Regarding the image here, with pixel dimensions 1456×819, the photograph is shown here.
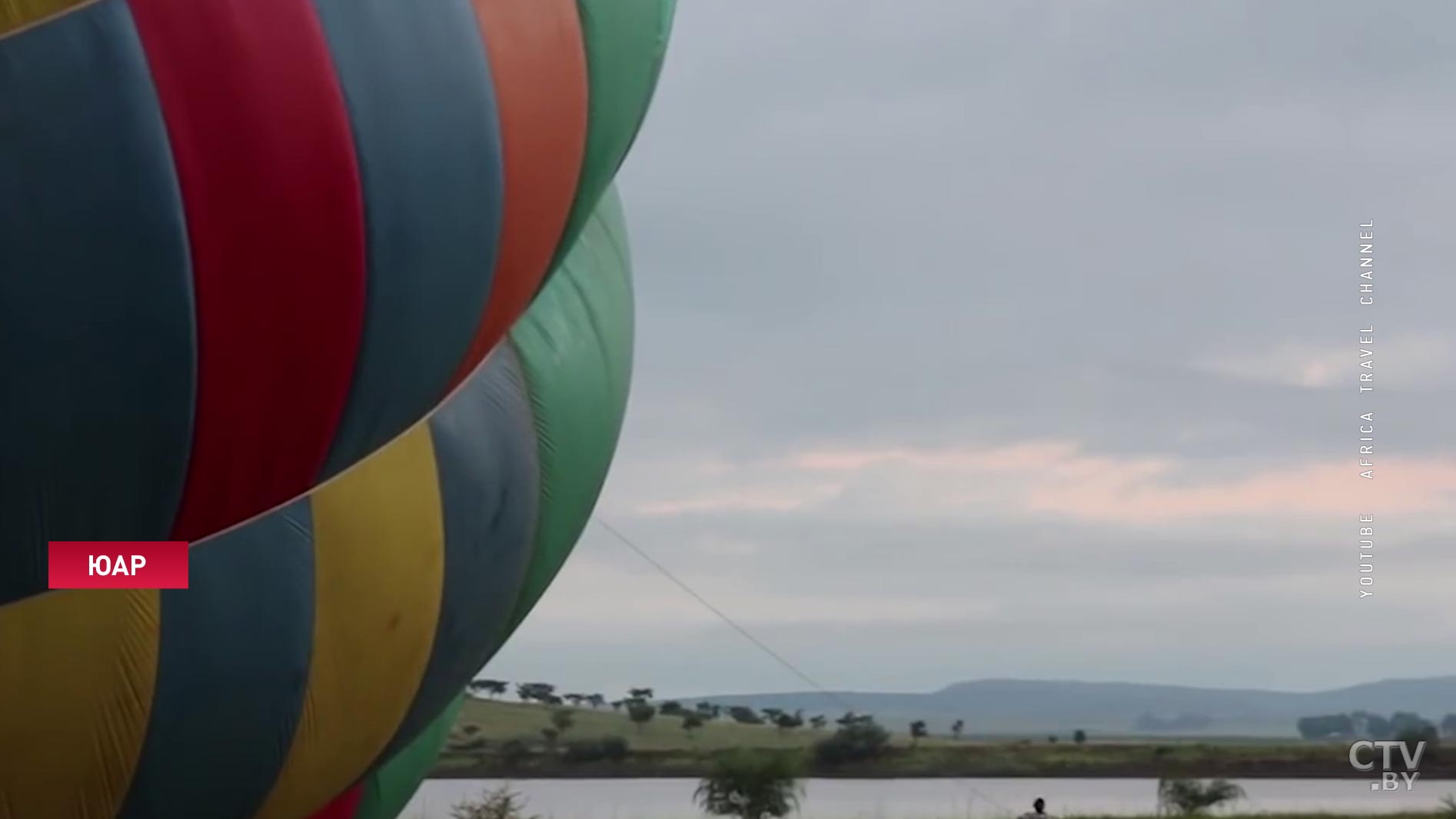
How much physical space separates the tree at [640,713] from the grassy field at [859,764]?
0.38 ft

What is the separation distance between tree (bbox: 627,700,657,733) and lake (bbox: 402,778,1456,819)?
939cm

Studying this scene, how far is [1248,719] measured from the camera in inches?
4754

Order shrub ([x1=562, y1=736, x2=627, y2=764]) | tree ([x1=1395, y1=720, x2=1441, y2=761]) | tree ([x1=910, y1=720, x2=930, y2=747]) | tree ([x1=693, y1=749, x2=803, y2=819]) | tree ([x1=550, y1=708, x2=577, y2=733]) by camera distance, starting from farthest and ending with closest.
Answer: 1. tree ([x1=550, y1=708, x2=577, y2=733])
2. shrub ([x1=562, y1=736, x2=627, y2=764])
3. tree ([x1=910, y1=720, x2=930, y2=747])
4. tree ([x1=1395, y1=720, x2=1441, y2=761])
5. tree ([x1=693, y1=749, x2=803, y2=819])

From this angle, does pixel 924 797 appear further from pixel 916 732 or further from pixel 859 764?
pixel 916 732

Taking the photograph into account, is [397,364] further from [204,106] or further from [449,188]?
[204,106]

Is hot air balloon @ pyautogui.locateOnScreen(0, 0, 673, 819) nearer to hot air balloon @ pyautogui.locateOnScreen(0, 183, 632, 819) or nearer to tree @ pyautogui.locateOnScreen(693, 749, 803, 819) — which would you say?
hot air balloon @ pyautogui.locateOnScreen(0, 183, 632, 819)

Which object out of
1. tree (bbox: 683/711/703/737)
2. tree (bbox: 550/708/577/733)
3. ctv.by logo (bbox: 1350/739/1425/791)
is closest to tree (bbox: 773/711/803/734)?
tree (bbox: 550/708/577/733)

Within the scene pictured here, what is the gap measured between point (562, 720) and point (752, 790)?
64.2ft

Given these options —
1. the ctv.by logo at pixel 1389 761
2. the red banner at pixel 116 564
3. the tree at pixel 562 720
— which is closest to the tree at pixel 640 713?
the tree at pixel 562 720

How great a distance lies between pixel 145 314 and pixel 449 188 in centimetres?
89

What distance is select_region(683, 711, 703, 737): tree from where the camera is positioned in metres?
40.8

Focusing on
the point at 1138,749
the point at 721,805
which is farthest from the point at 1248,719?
the point at 721,805

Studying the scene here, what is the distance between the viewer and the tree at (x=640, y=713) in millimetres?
40875

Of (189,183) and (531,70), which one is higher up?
(531,70)
